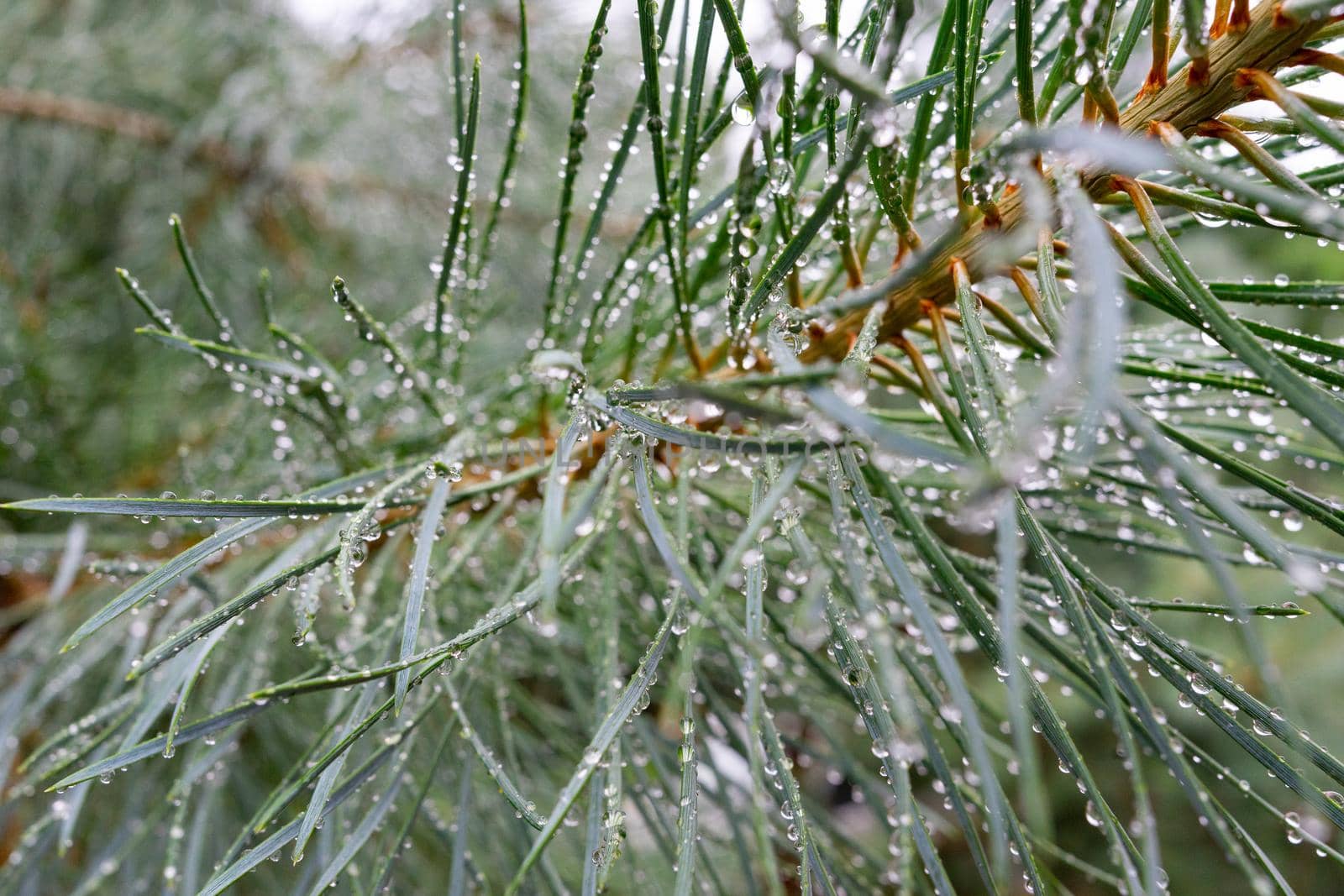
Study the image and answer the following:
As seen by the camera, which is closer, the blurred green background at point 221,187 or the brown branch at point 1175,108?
the brown branch at point 1175,108

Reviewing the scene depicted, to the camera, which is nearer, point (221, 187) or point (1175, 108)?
point (1175, 108)

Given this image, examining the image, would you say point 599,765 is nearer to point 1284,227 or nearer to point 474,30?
point 1284,227

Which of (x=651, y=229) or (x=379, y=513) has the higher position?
(x=651, y=229)

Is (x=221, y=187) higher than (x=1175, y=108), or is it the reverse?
(x=221, y=187)

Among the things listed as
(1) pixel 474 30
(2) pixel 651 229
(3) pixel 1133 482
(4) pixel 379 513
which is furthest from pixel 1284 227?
(1) pixel 474 30

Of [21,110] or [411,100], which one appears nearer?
[21,110]
